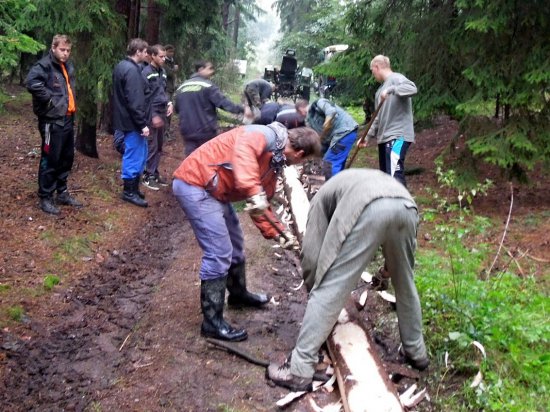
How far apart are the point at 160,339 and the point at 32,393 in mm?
1062

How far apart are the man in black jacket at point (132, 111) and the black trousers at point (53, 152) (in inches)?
41.8

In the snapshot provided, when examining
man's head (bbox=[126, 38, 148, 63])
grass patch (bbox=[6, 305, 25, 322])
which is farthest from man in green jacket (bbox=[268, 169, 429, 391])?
man's head (bbox=[126, 38, 148, 63])

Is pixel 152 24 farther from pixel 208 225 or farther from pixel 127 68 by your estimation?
pixel 208 225

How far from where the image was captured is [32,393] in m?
3.72

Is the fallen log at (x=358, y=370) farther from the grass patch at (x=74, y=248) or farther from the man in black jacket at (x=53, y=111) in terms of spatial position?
the man in black jacket at (x=53, y=111)

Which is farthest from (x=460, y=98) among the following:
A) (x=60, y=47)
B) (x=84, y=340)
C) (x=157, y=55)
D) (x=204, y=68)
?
(x=84, y=340)

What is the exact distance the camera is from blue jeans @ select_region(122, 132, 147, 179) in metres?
8.01

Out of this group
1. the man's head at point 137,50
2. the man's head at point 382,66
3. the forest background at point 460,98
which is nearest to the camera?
the forest background at point 460,98

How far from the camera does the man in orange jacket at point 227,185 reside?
4.04m

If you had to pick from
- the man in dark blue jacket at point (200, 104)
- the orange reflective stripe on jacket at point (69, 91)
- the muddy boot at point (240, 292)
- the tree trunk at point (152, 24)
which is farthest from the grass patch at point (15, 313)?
the tree trunk at point (152, 24)

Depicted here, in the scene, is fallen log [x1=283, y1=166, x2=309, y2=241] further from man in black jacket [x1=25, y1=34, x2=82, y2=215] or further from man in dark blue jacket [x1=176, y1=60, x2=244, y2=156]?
man in black jacket [x1=25, y1=34, x2=82, y2=215]

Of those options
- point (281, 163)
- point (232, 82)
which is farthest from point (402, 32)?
point (232, 82)

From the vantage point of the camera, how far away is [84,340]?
450cm

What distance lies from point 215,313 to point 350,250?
144 cm
